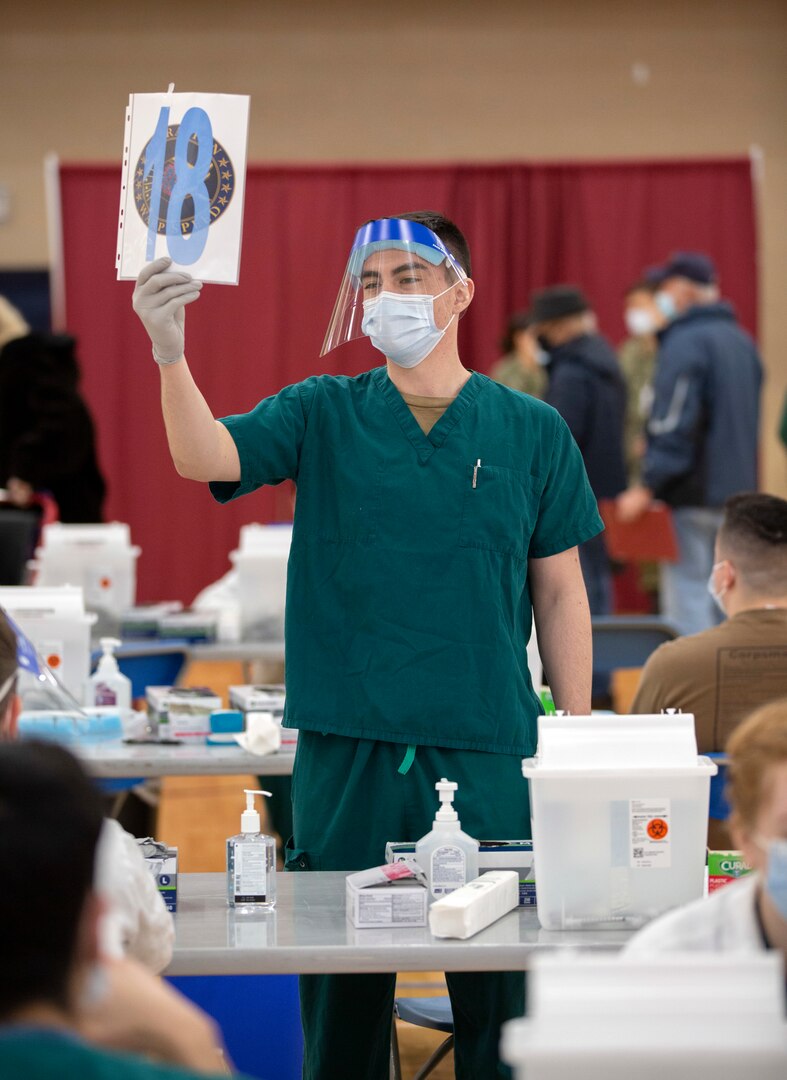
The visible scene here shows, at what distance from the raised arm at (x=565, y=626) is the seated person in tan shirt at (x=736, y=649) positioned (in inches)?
18.6

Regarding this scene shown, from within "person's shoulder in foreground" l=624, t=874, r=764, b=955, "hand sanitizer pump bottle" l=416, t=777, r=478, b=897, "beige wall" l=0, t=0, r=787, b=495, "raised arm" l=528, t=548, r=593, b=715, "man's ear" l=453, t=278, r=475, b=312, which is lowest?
"hand sanitizer pump bottle" l=416, t=777, r=478, b=897

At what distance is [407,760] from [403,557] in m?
0.33

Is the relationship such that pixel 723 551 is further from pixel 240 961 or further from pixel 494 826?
pixel 240 961

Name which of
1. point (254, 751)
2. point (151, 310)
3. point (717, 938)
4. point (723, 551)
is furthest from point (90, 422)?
point (717, 938)

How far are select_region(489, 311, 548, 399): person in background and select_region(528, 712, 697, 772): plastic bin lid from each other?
6.35m

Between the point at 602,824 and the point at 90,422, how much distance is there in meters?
4.70

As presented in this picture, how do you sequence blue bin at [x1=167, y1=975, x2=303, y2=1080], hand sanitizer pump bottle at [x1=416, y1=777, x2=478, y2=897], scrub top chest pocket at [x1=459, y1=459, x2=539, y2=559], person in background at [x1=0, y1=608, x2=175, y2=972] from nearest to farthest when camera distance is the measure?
person in background at [x1=0, y1=608, x2=175, y2=972], hand sanitizer pump bottle at [x1=416, y1=777, x2=478, y2=897], scrub top chest pocket at [x1=459, y1=459, x2=539, y2=559], blue bin at [x1=167, y1=975, x2=303, y2=1080]

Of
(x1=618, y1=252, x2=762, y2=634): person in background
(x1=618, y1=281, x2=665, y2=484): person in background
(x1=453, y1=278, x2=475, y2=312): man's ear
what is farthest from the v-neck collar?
(x1=618, y1=281, x2=665, y2=484): person in background

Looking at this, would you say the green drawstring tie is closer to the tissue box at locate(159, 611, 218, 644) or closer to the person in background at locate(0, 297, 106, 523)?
the tissue box at locate(159, 611, 218, 644)

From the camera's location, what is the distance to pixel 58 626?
3506 millimetres

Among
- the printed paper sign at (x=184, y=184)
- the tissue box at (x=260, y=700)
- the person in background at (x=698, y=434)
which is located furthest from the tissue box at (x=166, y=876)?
the person in background at (x=698, y=434)

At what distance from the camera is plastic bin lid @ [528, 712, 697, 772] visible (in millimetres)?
1969

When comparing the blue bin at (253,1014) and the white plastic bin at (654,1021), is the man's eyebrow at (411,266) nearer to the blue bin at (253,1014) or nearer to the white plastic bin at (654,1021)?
the blue bin at (253,1014)

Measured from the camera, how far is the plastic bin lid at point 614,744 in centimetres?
197
